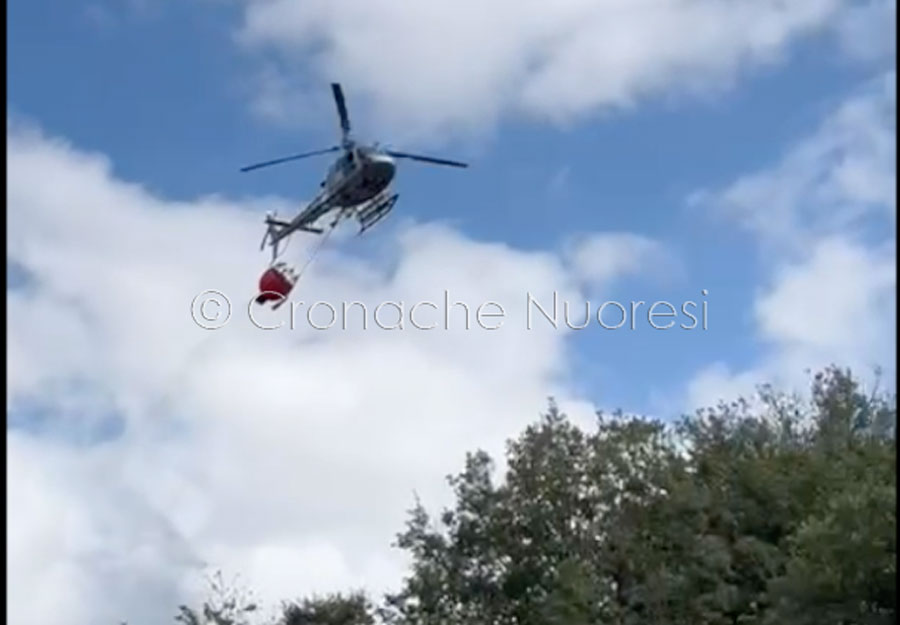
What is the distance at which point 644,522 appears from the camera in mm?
29156

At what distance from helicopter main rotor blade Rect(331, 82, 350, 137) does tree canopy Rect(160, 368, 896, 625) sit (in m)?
8.52

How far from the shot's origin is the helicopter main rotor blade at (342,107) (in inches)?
784

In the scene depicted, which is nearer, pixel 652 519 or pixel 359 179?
pixel 359 179

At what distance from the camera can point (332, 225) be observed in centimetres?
2052

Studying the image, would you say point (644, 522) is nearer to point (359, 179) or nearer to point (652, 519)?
point (652, 519)

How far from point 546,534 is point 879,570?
11.8 metres

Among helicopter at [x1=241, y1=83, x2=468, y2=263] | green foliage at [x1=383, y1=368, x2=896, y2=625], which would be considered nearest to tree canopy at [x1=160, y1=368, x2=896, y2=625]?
green foliage at [x1=383, y1=368, x2=896, y2=625]

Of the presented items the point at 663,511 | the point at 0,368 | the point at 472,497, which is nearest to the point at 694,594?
the point at 663,511

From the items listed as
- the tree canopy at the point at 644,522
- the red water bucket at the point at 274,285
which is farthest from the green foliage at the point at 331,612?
the red water bucket at the point at 274,285

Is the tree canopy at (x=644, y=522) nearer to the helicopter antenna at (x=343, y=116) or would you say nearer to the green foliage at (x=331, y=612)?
the green foliage at (x=331, y=612)

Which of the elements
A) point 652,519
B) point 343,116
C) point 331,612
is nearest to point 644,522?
point 652,519

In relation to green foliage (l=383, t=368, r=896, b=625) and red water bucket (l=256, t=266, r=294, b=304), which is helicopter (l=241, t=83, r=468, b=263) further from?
green foliage (l=383, t=368, r=896, b=625)

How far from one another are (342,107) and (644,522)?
12.5m

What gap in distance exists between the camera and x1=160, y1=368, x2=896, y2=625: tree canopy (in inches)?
1022
